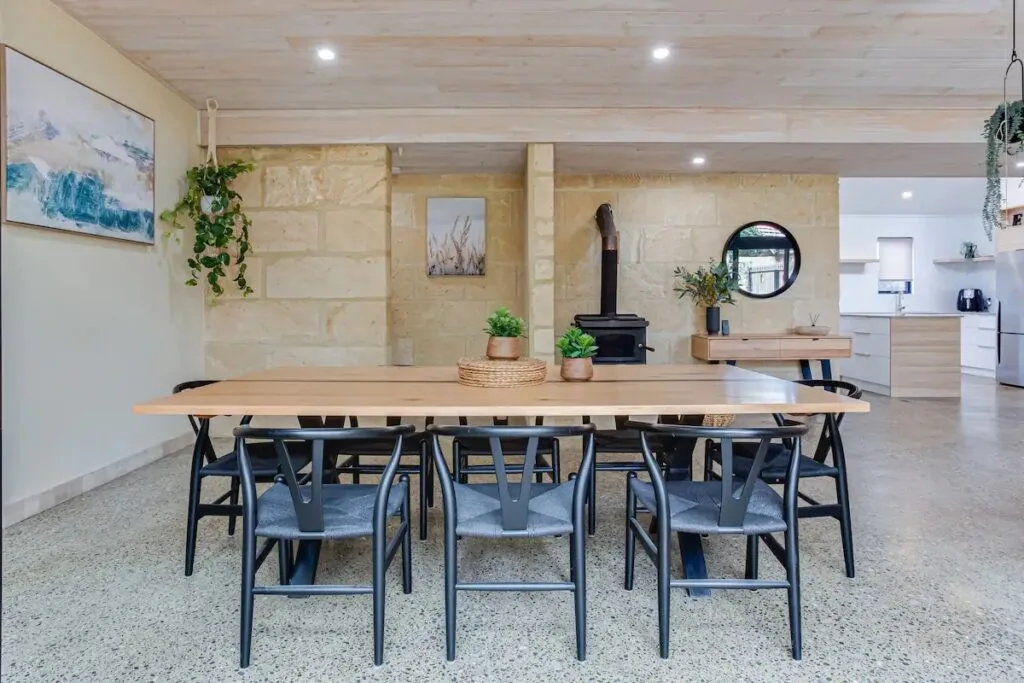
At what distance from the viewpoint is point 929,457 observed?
396cm

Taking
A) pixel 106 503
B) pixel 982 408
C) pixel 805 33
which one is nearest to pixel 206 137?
pixel 106 503

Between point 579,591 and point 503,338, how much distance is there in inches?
42.4

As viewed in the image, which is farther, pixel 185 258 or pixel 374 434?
pixel 185 258

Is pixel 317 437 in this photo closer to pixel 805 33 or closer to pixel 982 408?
pixel 805 33

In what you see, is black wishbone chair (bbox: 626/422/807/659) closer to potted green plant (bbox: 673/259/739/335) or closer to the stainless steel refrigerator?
potted green plant (bbox: 673/259/739/335)

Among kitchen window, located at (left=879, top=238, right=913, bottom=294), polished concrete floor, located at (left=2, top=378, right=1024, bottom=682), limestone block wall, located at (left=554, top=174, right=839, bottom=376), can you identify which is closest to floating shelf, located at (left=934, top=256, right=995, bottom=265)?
kitchen window, located at (left=879, top=238, right=913, bottom=294)

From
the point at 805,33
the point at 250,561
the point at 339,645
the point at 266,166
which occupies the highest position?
the point at 805,33

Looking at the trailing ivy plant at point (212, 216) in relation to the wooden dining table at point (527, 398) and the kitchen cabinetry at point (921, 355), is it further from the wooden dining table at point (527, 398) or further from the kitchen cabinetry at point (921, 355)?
the kitchen cabinetry at point (921, 355)

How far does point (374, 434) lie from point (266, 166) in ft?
11.5

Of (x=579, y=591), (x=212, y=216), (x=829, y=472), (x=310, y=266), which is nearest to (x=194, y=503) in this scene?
(x=579, y=591)

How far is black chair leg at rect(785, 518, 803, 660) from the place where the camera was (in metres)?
1.79

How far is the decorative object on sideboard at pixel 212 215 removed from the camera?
405 centimetres

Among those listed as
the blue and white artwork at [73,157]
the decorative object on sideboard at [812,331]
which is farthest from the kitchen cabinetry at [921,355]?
the blue and white artwork at [73,157]

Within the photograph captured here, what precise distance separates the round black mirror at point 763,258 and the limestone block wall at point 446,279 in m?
1.99
